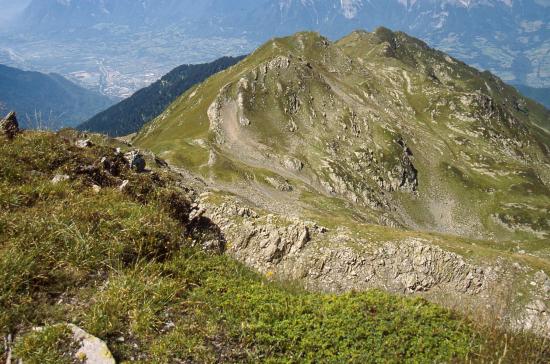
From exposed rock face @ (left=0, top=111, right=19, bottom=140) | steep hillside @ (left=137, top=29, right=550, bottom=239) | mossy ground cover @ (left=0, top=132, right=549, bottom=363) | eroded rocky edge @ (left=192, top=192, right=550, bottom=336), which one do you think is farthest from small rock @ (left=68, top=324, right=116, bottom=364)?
steep hillside @ (left=137, top=29, right=550, bottom=239)

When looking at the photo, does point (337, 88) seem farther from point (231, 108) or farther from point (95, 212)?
point (95, 212)

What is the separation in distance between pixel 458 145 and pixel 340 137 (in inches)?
3059

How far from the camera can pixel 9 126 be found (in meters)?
16.0

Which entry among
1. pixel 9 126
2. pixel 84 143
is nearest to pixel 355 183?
pixel 84 143

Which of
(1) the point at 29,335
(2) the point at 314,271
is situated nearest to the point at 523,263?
(2) the point at 314,271

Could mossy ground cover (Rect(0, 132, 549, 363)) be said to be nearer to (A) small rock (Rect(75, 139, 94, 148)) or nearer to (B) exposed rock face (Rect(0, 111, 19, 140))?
(B) exposed rock face (Rect(0, 111, 19, 140))

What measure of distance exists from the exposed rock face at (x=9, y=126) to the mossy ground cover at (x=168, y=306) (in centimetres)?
565

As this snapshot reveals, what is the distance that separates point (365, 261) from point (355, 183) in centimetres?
8145

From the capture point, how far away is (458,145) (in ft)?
580

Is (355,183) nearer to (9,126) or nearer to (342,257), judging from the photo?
(342,257)

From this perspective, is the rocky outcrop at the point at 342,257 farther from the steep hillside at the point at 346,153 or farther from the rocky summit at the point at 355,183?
the steep hillside at the point at 346,153

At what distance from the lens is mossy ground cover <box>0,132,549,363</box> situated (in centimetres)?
732

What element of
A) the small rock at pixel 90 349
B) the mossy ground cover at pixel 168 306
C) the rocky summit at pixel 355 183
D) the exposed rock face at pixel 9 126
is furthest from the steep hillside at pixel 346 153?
the small rock at pixel 90 349

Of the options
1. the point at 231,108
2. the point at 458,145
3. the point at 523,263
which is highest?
the point at 458,145
